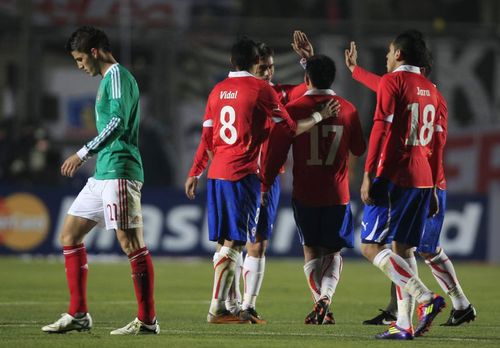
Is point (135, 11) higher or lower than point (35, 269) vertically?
higher

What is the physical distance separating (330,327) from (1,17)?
15601mm

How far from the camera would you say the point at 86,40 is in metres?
9.03

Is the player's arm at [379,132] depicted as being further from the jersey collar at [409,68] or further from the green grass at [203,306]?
the green grass at [203,306]

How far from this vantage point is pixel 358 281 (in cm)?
1636

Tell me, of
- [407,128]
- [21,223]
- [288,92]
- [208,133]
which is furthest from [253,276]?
[21,223]

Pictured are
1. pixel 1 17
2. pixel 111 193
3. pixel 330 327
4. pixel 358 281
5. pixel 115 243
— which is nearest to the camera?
pixel 111 193

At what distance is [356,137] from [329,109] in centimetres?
43

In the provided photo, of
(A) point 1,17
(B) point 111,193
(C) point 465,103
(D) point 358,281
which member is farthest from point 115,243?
(B) point 111,193

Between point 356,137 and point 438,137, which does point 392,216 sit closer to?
point 438,137

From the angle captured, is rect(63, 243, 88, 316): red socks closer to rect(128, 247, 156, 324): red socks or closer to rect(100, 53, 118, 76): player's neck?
rect(128, 247, 156, 324): red socks

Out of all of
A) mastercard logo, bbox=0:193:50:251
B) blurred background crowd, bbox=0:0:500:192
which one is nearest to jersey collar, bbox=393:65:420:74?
mastercard logo, bbox=0:193:50:251

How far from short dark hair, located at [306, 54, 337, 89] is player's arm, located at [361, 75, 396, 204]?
140 cm

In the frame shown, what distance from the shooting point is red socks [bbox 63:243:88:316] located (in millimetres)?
9047

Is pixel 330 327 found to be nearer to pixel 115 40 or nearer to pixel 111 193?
pixel 111 193
